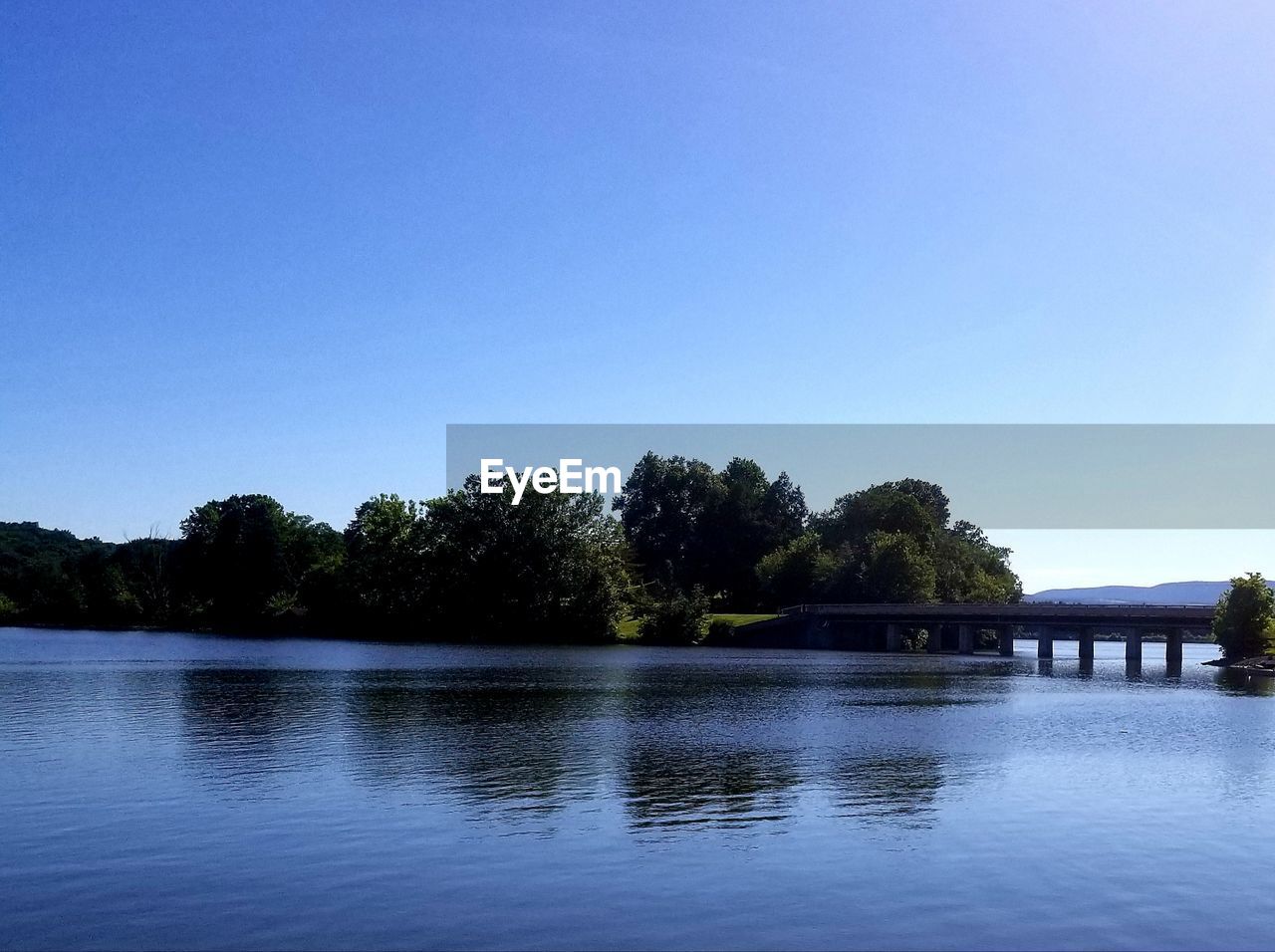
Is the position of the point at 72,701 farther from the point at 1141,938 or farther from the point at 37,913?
the point at 1141,938

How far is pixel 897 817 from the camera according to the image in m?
30.0

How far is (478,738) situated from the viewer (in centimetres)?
4409

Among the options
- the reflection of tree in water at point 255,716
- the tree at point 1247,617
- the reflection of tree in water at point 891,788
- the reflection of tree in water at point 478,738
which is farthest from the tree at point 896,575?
the reflection of tree in water at point 891,788

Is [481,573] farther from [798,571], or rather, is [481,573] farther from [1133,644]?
[1133,644]

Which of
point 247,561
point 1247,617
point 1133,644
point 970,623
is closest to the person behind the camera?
point 1247,617

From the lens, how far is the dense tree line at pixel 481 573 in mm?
145625

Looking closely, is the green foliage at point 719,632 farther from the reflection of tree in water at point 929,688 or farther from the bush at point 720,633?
the reflection of tree in water at point 929,688

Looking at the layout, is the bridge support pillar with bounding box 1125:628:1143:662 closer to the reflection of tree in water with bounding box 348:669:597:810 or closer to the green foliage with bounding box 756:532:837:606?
the green foliage with bounding box 756:532:837:606

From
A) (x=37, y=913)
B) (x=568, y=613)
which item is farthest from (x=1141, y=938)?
(x=568, y=613)

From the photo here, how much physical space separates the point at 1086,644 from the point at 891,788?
113716 mm

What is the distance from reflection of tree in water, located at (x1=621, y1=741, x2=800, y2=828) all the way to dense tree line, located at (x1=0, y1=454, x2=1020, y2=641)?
10241cm

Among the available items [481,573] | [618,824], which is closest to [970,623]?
[481,573]

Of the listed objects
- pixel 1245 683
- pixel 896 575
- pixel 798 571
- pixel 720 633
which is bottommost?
pixel 1245 683

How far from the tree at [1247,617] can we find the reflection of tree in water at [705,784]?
98823mm
